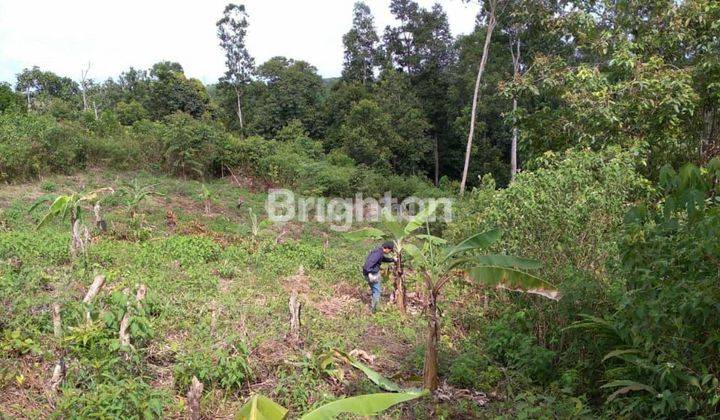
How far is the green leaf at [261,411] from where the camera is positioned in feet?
7.96

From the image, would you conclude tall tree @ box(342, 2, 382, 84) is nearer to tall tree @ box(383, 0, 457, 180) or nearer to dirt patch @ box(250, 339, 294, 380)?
tall tree @ box(383, 0, 457, 180)

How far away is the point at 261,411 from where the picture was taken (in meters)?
2.46

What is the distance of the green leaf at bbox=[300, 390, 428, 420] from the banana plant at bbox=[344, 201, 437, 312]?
3428 mm

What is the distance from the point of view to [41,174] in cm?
1403

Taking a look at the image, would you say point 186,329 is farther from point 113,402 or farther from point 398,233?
point 398,233

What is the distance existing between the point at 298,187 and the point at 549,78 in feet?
39.7

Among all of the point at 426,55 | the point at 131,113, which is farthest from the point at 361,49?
the point at 131,113

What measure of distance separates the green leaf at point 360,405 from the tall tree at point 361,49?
24437mm

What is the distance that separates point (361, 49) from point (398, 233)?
838 inches

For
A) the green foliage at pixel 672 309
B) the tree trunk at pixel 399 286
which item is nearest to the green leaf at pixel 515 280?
the green foliage at pixel 672 309

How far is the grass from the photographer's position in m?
3.96

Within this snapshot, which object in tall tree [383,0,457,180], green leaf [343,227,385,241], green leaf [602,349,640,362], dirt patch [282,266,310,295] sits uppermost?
tall tree [383,0,457,180]

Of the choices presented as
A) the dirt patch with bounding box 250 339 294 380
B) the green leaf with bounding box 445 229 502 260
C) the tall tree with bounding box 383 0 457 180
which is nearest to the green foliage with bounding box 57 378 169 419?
the dirt patch with bounding box 250 339 294 380

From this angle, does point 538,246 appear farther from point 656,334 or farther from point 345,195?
point 345,195
